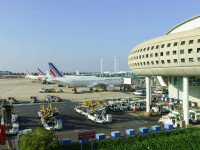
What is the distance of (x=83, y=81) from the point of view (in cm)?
7256

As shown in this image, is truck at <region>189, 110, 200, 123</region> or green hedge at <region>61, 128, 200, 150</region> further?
truck at <region>189, 110, 200, 123</region>

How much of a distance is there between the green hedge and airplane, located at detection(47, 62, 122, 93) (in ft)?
162

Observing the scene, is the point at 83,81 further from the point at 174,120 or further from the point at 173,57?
the point at 173,57

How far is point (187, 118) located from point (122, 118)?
33.9ft

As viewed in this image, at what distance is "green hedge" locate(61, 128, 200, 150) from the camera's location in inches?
705

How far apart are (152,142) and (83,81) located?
2178 inches

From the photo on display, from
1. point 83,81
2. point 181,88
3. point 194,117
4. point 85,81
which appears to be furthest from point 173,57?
point 85,81

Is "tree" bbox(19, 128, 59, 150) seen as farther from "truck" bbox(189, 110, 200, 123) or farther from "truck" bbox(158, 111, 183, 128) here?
"truck" bbox(189, 110, 200, 123)

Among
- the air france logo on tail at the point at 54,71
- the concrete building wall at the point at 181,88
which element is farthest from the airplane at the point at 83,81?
the concrete building wall at the point at 181,88

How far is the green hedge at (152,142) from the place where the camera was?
17906 mm

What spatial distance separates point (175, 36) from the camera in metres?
25.8

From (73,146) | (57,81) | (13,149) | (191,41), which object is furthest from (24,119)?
(57,81)

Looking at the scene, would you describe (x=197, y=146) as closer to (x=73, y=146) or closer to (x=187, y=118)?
(x=187, y=118)

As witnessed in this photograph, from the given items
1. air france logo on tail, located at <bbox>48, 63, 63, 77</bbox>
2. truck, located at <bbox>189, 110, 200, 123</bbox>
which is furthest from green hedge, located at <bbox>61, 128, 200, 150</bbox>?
air france logo on tail, located at <bbox>48, 63, 63, 77</bbox>
